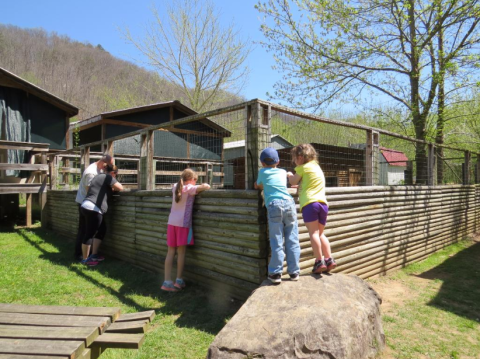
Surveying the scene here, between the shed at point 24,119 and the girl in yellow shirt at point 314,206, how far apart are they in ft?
36.8

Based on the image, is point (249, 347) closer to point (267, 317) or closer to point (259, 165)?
point (267, 317)

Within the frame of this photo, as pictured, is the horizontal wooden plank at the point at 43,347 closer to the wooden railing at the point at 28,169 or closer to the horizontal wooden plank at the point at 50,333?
the horizontal wooden plank at the point at 50,333

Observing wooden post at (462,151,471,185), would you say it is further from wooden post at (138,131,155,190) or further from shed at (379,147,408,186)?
wooden post at (138,131,155,190)

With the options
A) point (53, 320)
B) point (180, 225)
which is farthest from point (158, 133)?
point (53, 320)

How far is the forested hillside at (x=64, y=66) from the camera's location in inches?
1929

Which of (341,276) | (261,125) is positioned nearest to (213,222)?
(261,125)

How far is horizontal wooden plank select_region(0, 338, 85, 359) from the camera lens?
1827mm

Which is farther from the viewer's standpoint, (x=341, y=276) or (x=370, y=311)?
(x=341, y=276)

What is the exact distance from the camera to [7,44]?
5844cm

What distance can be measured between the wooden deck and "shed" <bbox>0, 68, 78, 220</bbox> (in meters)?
11.1

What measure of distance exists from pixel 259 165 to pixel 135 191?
10.3 ft

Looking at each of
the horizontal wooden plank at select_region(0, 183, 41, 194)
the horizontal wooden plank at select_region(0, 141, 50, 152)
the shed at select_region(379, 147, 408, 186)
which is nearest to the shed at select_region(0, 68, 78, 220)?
the horizontal wooden plank at select_region(0, 183, 41, 194)

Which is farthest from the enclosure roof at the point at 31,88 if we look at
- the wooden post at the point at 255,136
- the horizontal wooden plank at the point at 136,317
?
the horizontal wooden plank at the point at 136,317

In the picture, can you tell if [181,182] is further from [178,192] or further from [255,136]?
[255,136]
